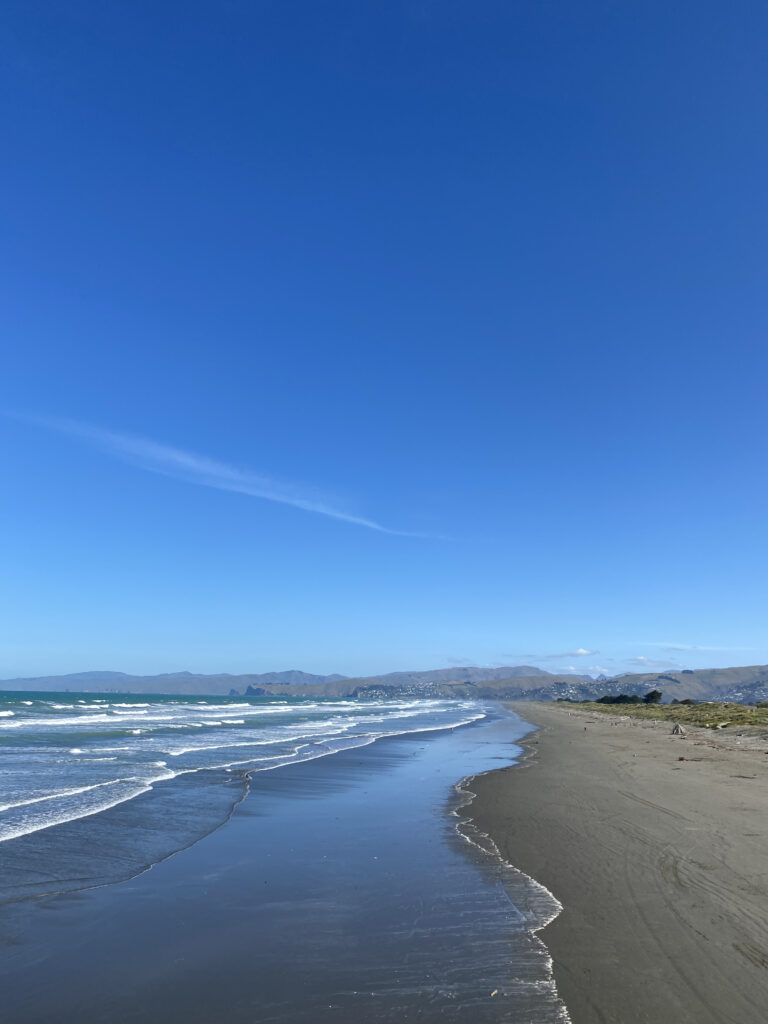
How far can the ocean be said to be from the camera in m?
6.03

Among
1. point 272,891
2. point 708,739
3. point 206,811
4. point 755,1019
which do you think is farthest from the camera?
point 708,739

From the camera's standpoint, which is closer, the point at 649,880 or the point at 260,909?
the point at 260,909

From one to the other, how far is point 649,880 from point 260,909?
221 inches

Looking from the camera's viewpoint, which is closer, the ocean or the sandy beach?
the sandy beach

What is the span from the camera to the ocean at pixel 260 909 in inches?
237

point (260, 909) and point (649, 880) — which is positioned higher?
point (649, 880)

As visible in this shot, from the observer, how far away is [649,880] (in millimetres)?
9211

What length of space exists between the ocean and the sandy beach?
0.52 m

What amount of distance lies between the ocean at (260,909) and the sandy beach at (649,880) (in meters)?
0.52

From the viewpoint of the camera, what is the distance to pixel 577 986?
6090 millimetres

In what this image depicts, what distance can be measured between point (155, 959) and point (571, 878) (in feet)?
19.8

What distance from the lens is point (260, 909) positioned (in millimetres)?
8594

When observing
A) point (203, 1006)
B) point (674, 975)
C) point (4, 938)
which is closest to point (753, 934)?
point (674, 975)

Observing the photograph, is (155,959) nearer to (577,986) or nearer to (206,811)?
(577,986)
